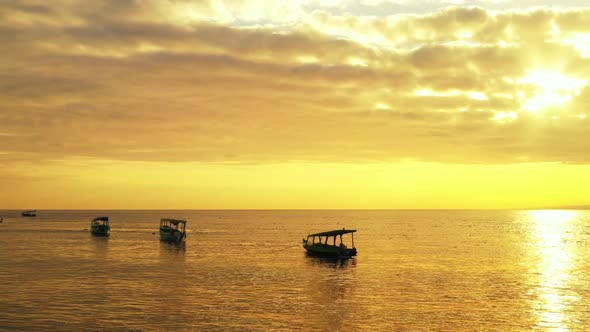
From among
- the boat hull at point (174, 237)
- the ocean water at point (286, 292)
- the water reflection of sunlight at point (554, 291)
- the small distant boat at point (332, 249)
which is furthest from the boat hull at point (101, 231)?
the water reflection of sunlight at point (554, 291)

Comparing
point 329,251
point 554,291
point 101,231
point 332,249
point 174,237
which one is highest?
point 101,231

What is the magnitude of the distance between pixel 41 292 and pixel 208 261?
117 ft

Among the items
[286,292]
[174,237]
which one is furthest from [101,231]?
[286,292]

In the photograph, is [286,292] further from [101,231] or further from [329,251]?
[101,231]

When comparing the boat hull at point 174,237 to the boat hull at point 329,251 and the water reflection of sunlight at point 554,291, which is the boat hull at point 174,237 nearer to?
the boat hull at point 329,251

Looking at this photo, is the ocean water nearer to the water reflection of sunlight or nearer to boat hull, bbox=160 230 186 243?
the water reflection of sunlight

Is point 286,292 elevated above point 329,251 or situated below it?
below

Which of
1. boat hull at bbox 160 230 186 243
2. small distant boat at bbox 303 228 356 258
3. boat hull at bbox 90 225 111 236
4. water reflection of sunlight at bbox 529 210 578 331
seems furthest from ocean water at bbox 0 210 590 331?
boat hull at bbox 90 225 111 236

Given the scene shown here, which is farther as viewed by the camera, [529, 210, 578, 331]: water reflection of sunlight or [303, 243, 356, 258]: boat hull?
[303, 243, 356, 258]: boat hull

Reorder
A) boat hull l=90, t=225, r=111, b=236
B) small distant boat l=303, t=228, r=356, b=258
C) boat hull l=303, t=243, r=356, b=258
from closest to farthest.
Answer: small distant boat l=303, t=228, r=356, b=258
boat hull l=303, t=243, r=356, b=258
boat hull l=90, t=225, r=111, b=236

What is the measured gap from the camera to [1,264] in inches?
3191

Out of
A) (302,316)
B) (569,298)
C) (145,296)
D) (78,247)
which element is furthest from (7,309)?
(78,247)

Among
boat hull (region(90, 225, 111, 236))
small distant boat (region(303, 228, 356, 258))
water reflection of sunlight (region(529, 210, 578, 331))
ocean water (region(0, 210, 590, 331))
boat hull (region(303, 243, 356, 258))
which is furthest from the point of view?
boat hull (region(90, 225, 111, 236))

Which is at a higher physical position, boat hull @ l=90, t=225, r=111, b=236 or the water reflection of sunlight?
boat hull @ l=90, t=225, r=111, b=236
